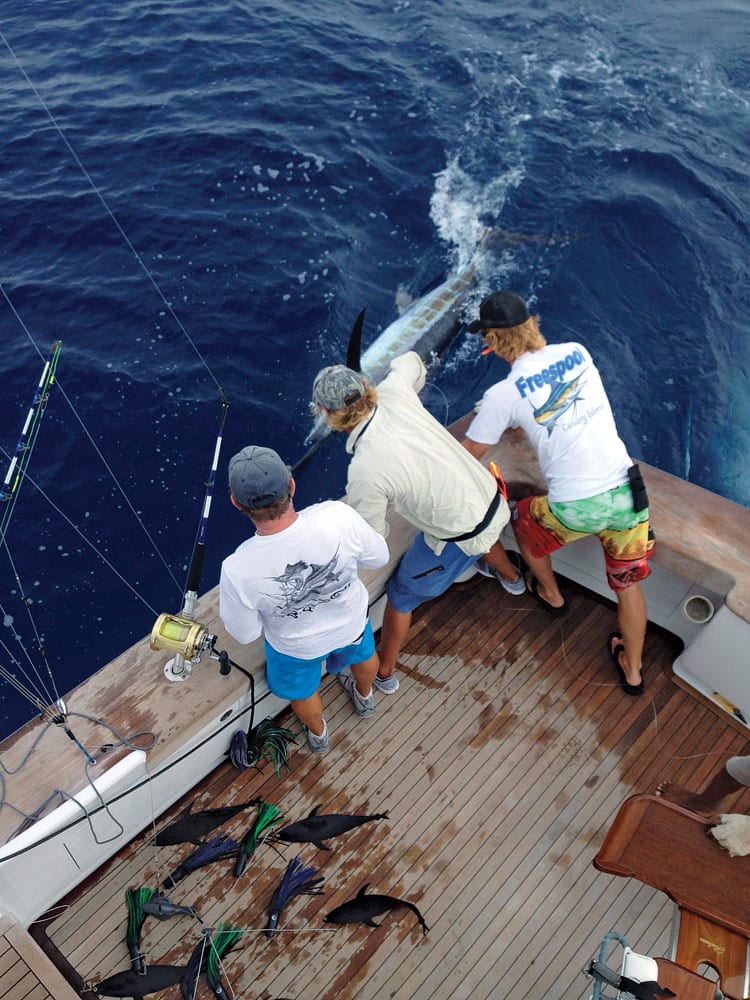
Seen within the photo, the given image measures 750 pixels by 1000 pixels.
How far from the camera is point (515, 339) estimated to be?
2889 millimetres

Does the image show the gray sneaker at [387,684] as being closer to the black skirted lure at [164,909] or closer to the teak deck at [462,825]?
the teak deck at [462,825]

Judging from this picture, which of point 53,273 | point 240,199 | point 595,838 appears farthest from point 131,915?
point 240,199

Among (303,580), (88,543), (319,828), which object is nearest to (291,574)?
(303,580)

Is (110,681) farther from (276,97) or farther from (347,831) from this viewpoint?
(276,97)

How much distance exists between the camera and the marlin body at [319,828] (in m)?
3.16

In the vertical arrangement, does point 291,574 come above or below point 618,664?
above

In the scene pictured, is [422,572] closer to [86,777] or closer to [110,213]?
[86,777]

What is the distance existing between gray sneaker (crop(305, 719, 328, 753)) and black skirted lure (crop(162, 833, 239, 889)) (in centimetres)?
55

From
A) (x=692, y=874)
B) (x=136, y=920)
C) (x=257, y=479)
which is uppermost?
(x=257, y=479)

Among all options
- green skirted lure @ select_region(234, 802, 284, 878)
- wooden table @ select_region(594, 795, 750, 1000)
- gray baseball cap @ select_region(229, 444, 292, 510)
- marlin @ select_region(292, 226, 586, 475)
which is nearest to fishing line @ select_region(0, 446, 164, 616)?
marlin @ select_region(292, 226, 586, 475)

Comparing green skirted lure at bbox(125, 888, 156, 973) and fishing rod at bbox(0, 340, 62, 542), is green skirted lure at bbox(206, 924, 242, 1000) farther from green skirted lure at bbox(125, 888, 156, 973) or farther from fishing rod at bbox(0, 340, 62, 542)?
fishing rod at bbox(0, 340, 62, 542)

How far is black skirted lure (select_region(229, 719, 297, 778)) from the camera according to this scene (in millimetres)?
3258

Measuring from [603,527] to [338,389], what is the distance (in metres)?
1.49

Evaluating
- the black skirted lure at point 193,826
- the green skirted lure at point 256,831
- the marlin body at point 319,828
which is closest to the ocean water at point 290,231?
the black skirted lure at point 193,826
